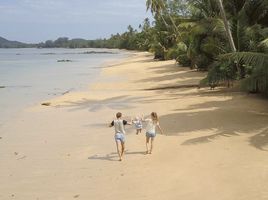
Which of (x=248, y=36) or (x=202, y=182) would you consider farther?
(x=248, y=36)

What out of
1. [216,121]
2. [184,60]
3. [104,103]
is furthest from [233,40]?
[184,60]

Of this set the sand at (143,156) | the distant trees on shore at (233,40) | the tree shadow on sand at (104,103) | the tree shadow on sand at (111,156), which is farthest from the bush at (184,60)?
the tree shadow on sand at (111,156)

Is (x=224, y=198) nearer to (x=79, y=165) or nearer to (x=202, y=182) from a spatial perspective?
(x=202, y=182)

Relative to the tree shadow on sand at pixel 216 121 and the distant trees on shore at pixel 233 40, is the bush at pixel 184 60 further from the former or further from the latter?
the tree shadow on sand at pixel 216 121

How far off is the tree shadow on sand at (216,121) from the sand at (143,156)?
0.08 ft

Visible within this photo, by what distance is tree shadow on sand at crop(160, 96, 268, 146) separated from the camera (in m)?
12.0

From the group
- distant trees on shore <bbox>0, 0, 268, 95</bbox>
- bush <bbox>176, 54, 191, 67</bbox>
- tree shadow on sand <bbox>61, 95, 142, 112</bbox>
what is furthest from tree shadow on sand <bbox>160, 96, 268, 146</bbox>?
bush <bbox>176, 54, 191, 67</bbox>

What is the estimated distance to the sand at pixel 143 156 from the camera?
8.15m

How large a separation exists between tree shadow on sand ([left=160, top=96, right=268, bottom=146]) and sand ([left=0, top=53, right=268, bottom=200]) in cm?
3

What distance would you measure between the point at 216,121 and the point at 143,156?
4019 mm

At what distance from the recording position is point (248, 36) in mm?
19344

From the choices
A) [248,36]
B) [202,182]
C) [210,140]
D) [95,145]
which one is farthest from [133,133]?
[248,36]

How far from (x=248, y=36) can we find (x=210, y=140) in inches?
360

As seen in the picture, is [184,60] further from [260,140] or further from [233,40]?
[260,140]
